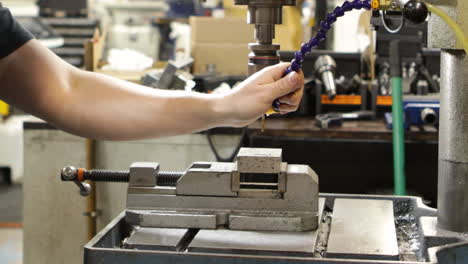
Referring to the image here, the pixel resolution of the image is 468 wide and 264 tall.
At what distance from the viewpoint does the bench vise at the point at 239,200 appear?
118 centimetres

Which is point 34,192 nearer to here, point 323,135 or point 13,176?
point 323,135

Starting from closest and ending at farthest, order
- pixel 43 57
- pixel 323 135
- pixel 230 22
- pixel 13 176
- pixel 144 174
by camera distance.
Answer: pixel 43 57, pixel 144 174, pixel 323 135, pixel 230 22, pixel 13 176


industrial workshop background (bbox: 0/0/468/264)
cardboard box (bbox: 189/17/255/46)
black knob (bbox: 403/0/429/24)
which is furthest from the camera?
cardboard box (bbox: 189/17/255/46)

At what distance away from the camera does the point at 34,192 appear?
2.39m

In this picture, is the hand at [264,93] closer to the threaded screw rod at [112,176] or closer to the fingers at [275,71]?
the fingers at [275,71]

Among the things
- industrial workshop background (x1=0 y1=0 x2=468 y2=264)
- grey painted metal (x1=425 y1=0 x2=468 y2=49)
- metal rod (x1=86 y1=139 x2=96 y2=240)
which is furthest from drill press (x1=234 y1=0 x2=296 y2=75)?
metal rod (x1=86 y1=139 x2=96 y2=240)

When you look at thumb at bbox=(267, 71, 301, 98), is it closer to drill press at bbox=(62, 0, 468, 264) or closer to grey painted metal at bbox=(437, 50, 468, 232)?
drill press at bbox=(62, 0, 468, 264)

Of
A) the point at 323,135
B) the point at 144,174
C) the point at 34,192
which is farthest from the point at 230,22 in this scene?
the point at 144,174

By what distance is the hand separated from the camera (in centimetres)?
→ 107

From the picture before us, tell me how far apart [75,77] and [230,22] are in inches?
65.0

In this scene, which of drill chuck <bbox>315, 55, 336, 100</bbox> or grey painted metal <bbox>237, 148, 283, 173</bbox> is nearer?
grey painted metal <bbox>237, 148, 283, 173</bbox>

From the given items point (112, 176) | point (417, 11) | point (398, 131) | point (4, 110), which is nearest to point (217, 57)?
point (398, 131)

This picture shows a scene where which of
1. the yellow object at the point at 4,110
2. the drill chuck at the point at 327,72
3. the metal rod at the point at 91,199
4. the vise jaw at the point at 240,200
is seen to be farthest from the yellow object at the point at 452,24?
the yellow object at the point at 4,110

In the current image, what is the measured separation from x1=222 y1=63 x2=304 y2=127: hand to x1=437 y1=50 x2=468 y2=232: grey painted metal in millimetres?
252
